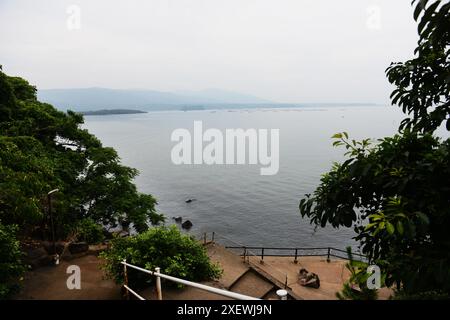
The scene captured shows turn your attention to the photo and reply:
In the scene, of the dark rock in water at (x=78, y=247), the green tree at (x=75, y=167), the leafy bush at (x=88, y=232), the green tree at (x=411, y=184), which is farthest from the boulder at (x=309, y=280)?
the green tree at (x=411, y=184)

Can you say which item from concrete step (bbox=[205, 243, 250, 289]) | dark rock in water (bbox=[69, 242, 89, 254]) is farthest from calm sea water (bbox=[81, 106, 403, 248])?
dark rock in water (bbox=[69, 242, 89, 254])

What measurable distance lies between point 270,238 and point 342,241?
7818 millimetres

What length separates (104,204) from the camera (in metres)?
17.3

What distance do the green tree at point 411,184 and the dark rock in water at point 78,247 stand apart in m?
12.4

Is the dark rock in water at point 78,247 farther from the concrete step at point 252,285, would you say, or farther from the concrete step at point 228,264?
the concrete step at point 252,285

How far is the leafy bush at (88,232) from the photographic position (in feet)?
48.1

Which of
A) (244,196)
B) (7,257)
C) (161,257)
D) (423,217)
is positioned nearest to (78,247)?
(7,257)

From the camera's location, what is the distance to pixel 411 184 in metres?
3.52

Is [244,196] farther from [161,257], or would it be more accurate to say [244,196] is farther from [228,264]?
[161,257]

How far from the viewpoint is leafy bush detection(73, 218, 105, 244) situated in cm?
1465

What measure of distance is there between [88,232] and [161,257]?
21.4 feet

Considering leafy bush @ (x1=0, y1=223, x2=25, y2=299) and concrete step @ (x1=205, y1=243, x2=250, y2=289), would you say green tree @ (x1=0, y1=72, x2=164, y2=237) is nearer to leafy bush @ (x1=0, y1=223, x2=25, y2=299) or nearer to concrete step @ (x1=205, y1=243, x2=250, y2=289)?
concrete step @ (x1=205, y1=243, x2=250, y2=289)

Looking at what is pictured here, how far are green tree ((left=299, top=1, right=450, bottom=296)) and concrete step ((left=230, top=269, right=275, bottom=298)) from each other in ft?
33.4
